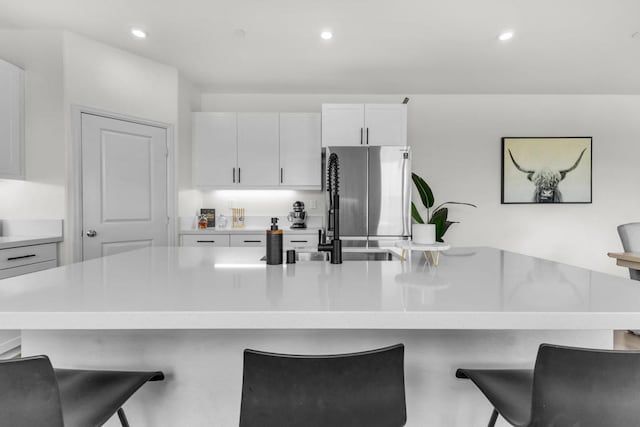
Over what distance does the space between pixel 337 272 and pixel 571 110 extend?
15.2ft

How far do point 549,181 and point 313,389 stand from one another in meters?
4.68

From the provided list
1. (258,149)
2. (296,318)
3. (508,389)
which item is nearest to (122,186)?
(258,149)

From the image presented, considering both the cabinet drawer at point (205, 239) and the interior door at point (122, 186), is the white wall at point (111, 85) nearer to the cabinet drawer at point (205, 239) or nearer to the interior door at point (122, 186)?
the interior door at point (122, 186)

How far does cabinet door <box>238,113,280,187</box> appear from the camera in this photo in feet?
13.0

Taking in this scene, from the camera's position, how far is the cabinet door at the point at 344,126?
3.83 meters

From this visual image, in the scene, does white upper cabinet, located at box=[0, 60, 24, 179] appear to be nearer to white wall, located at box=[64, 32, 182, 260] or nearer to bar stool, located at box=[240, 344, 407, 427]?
white wall, located at box=[64, 32, 182, 260]

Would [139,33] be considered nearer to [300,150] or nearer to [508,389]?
[300,150]

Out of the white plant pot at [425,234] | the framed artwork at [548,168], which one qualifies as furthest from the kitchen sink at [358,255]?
the framed artwork at [548,168]

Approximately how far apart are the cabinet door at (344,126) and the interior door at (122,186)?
1755mm

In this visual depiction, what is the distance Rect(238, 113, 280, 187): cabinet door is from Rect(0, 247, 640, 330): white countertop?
263 cm

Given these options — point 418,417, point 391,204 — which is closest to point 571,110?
point 391,204

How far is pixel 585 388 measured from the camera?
75cm

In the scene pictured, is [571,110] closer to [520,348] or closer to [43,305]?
[520,348]

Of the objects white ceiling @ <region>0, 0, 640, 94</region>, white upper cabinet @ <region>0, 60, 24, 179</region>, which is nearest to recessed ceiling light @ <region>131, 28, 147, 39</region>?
white ceiling @ <region>0, 0, 640, 94</region>
